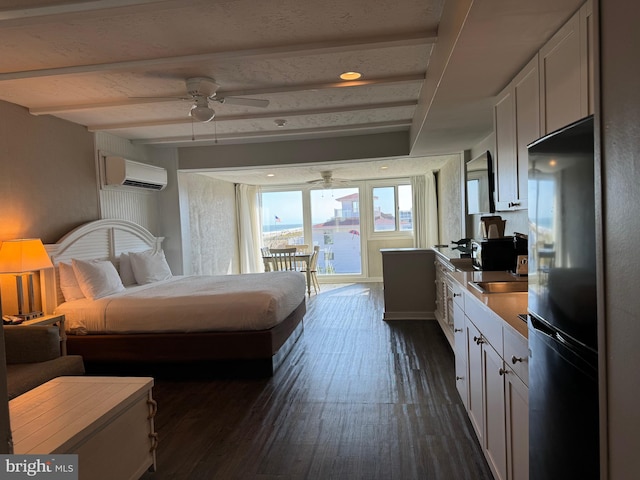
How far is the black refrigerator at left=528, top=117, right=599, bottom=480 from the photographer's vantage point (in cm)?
94

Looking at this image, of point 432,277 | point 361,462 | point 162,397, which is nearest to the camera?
point 361,462

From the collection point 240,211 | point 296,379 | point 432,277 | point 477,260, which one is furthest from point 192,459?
point 240,211

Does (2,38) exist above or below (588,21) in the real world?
above

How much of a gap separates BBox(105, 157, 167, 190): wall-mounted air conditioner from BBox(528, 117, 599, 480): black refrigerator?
4.52 metres

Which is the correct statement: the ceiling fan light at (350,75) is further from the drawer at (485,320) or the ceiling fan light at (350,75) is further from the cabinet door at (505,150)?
the drawer at (485,320)

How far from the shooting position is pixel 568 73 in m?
1.79

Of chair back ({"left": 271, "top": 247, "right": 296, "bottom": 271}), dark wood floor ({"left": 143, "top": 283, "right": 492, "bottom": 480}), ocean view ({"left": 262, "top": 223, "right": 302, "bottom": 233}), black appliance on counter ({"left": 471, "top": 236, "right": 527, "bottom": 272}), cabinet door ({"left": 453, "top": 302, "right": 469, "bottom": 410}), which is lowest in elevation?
dark wood floor ({"left": 143, "top": 283, "right": 492, "bottom": 480})

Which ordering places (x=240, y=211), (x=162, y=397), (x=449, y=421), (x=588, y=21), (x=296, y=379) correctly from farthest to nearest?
(x=240, y=211), (x=296, y=379), (x=162, y=397), (x=449, y=421), (x=588, y=21)

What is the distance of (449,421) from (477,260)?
53.8 inches

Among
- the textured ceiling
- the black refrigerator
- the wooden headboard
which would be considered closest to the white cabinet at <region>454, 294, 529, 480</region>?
the black refrigerator

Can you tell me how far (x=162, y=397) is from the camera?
3281 millimetres

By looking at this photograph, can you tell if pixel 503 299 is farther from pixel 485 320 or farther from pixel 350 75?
pixel 350 75

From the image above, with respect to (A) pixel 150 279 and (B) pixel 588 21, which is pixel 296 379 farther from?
(B) pixel 588 21

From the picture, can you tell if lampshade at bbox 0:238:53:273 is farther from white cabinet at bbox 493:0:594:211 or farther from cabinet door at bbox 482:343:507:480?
white cabinet at bbox 493:0:594:211
